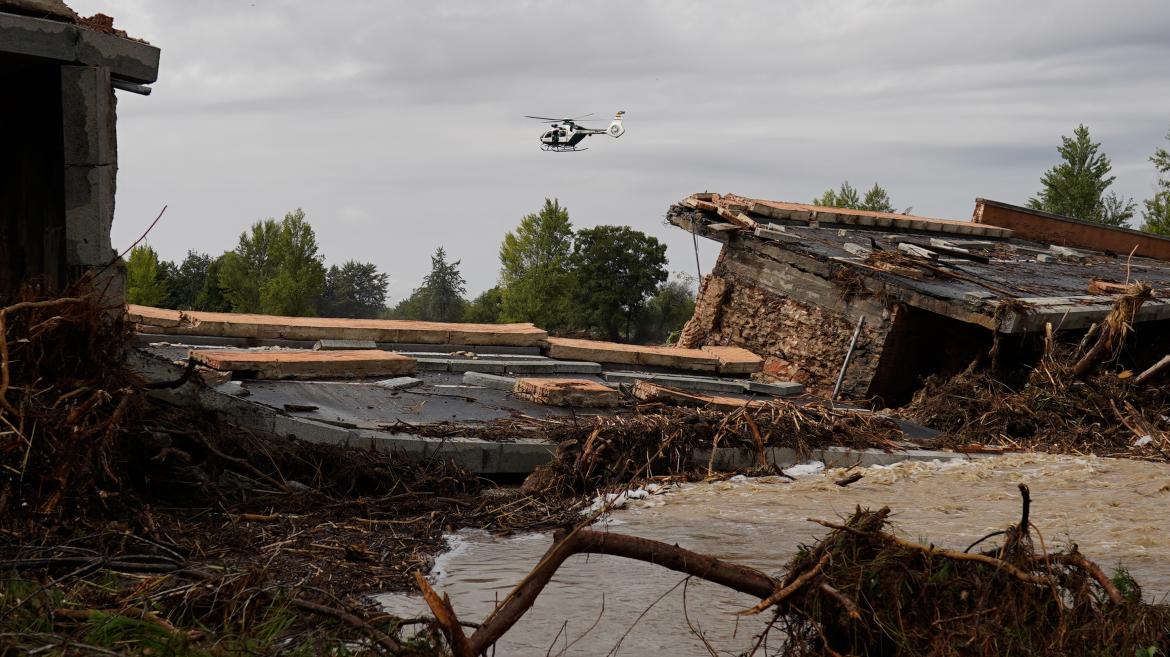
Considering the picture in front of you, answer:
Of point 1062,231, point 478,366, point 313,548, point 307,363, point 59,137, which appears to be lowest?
point 313,548

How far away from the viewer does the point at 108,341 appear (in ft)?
23.4

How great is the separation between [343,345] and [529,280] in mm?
44903

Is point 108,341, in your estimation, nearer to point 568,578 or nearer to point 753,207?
point 568,578

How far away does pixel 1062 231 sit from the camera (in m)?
25.7

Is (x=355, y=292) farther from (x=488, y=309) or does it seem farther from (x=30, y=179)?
(x=30, y=179)

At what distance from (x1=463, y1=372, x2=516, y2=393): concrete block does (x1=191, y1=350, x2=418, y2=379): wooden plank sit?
1.98 feet

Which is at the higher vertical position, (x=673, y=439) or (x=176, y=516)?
(x=673, y=439)

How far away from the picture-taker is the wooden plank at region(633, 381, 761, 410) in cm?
1177

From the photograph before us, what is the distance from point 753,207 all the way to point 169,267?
152 ft

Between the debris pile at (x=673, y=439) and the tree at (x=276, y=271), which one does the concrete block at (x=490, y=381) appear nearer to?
the debris pile at (x=673, y=439)

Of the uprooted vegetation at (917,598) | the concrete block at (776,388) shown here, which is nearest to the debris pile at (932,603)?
the uprooted vegetation at (917,598)

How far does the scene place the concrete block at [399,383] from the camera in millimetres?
11227

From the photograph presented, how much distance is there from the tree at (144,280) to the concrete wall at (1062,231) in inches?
1303

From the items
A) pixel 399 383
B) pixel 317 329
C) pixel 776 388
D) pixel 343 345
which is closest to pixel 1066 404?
pixel 776 388
